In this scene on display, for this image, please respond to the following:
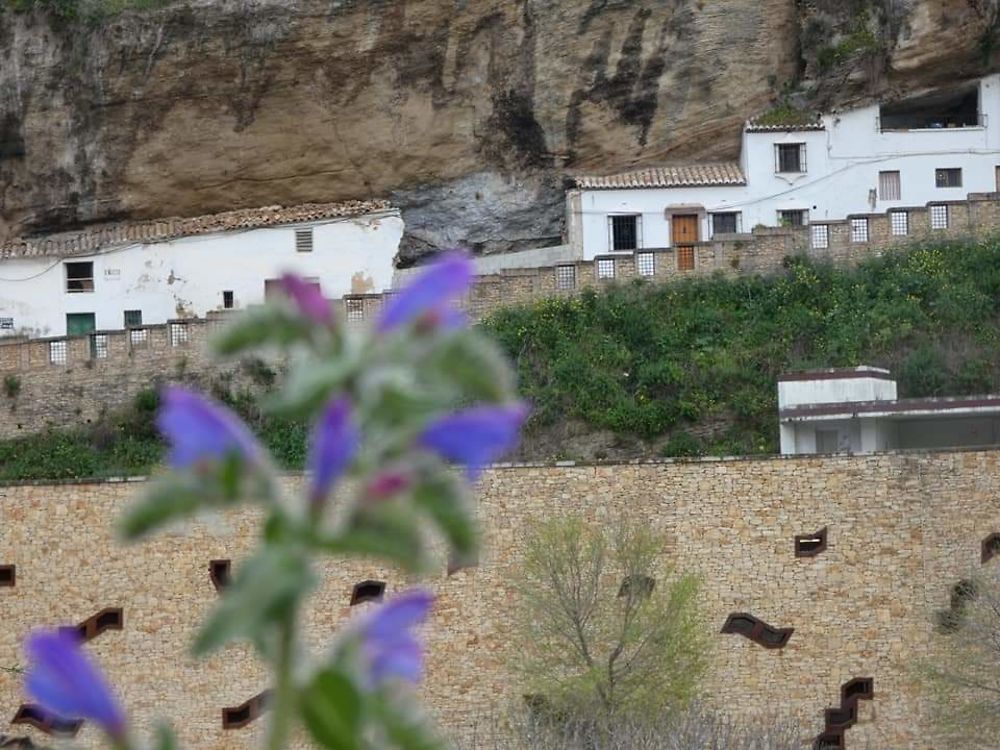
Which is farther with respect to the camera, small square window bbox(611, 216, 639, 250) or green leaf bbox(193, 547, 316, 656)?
small square window bbox(611, 216, 639, 250)

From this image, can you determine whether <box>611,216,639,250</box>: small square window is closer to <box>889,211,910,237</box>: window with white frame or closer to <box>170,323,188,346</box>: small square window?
<box>889,211,910,237</box>: window with white frame

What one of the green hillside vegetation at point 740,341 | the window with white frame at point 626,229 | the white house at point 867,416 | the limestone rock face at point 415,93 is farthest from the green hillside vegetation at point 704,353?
the limestone rock face at point 415,93

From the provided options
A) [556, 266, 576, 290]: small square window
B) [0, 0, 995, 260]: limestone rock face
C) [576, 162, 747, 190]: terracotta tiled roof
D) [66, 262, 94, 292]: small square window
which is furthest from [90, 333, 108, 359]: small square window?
[576, 162, 747, 190]: terracotta tiled roof

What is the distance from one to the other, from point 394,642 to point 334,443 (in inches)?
11.8

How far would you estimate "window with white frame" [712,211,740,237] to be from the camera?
32.7 meters

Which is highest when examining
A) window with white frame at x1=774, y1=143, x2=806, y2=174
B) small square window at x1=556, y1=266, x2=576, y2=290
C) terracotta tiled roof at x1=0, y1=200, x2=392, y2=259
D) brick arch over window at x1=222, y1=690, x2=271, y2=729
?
window with white frame at x1=774, y1=143, x2=806, y2=174

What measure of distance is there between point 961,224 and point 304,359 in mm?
30076

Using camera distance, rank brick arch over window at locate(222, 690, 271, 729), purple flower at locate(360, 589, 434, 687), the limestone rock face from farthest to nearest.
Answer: the limestone rock face < brick arch over window at locate(222, 690, 271, 729) < purple flower at locate(360, 589, 434, 687)

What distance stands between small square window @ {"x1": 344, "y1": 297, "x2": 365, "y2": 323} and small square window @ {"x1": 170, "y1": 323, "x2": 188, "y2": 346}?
8.21 feet

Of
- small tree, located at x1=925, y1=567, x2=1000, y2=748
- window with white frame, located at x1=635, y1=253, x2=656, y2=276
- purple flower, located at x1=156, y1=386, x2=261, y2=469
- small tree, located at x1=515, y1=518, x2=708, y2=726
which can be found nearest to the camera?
purple flower, located at x1=156, y1=386, x2=261, y2=469

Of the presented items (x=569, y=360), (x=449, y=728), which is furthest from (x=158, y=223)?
(x=449, y=728)

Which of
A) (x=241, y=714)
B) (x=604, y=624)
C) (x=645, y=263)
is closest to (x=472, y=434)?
(x=604, y=624)

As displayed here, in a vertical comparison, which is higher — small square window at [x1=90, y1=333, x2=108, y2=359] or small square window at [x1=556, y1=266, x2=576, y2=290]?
small square window at [x1=556, y1=266, x2=576, y2=290]

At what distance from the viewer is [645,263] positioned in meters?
31.1
